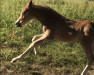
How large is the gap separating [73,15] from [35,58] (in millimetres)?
2829

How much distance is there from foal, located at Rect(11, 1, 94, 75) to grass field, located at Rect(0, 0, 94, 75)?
669mm

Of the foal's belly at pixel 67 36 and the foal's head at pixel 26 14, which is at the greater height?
the foal's head at pixel 26 14

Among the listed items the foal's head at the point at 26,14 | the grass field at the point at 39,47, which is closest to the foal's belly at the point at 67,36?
the grass field at the point at 39,47

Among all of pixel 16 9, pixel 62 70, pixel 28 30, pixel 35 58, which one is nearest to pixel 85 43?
pixel 62 70

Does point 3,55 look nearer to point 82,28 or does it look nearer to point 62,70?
point 62,70

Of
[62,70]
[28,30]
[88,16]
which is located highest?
[88,16]

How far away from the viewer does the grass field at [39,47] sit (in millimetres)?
4906

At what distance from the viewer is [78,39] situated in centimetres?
483

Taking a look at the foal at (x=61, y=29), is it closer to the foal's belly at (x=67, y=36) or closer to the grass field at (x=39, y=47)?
the foal's belly at (x=67, y=36)

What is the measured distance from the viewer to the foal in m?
4.74

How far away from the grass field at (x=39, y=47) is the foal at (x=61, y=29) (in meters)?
0.67

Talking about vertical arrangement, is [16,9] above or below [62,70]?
above

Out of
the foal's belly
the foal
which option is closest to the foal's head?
the foal

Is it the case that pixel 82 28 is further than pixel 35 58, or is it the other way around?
pixel 35 58
